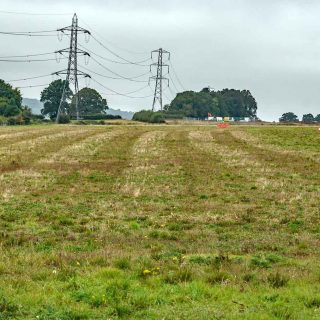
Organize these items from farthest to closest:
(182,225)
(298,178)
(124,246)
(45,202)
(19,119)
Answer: (19,119)
(298,178)
(45,202)
(182,225)
(124,246)

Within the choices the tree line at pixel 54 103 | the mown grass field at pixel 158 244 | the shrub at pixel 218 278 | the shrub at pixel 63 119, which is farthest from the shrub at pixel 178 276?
the tree line at pixel 54 103

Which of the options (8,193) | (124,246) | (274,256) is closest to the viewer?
(274,256)

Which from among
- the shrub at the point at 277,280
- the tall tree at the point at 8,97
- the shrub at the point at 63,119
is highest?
the tall tree at the point at 8,97

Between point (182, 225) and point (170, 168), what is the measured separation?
12409mm

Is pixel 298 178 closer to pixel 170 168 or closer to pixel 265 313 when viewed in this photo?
pixel 170 168

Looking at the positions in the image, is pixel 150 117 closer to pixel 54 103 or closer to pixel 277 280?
pixel 54 103

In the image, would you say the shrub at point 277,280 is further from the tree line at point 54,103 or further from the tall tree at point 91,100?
the tall tree at point 91,100

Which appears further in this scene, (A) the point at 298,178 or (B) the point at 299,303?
(A) the point at 298,178

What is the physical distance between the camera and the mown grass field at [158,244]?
8.24 metres

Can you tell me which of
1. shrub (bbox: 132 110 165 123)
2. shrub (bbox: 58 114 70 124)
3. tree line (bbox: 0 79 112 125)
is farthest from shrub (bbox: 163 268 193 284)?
tree line (bbox: 0 79 112 125)

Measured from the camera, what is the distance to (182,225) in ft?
45.3

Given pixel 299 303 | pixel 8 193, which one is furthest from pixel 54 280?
pixel 8 193

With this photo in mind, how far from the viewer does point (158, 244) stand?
11883 mm

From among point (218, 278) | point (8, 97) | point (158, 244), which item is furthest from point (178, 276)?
point (8, 97)
